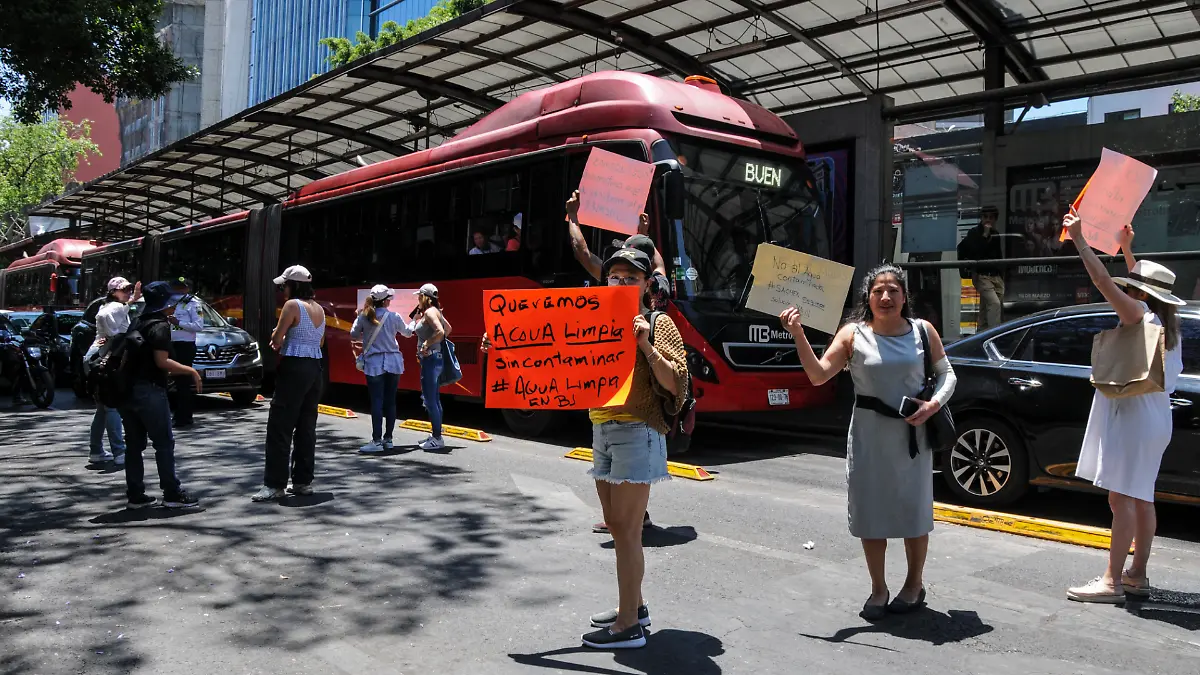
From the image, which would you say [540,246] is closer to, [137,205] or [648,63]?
[648,63]

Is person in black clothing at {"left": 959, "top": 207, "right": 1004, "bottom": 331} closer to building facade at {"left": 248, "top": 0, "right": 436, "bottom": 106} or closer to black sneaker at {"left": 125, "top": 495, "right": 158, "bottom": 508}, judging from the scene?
black sneaker at {"left": 125, "top": 495, "right": 158, "bottom": 508}

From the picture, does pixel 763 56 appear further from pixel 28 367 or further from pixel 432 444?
pixel 28 367

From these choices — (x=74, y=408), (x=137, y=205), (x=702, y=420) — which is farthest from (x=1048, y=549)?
(x=137, y=205)

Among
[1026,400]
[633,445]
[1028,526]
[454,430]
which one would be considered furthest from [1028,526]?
[454,430]

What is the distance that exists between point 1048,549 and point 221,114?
274 feet

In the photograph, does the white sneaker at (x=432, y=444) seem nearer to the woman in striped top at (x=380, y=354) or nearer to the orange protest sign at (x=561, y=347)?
the woman in striped top at (x=380, y=354)

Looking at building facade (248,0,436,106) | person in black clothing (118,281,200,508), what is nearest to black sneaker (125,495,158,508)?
person in black clothing (118,281,200,508)

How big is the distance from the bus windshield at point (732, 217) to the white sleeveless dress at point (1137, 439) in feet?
16.0

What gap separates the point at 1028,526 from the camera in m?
6.54

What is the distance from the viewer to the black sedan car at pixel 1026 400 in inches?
267

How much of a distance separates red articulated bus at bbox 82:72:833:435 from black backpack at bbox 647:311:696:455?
4.03m

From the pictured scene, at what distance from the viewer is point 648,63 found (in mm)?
15602

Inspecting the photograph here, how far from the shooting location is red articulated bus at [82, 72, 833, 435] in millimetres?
9547

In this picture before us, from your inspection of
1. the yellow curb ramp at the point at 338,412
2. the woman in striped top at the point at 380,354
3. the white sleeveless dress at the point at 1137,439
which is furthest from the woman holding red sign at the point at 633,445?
the yellow curb ramp at the point at 338,412
